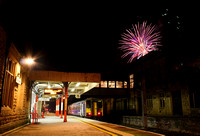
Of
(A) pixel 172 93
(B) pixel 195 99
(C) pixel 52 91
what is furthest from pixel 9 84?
(A) pixel 172 93

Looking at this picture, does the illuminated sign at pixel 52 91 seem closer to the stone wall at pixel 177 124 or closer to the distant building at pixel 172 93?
the distant building at pixel 172 93

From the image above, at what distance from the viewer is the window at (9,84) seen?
759 centimetres

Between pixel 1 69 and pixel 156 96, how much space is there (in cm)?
2075

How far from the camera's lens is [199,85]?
55.8 ft

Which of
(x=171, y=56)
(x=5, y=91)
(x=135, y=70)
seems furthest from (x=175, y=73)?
(x=5, y=91)

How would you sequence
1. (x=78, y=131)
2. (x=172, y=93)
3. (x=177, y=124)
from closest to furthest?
1. (x=78, y=131)
2. (x=177, y=124)
3. (x=172, y=93)

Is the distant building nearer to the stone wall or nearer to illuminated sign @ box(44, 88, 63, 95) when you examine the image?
the stone wall

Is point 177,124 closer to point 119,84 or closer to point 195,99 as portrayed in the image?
point 195,99

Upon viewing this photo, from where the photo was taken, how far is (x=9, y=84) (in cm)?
805

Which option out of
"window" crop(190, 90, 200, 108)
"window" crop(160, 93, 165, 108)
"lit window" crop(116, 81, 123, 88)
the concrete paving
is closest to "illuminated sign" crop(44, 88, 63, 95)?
the concrete paving

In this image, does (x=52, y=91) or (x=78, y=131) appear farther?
(x=52, y=91)

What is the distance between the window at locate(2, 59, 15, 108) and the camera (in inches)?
299

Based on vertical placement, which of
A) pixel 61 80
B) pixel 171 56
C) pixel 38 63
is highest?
pixel 171 56

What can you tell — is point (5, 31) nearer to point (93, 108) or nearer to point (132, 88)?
point (93, 108)
